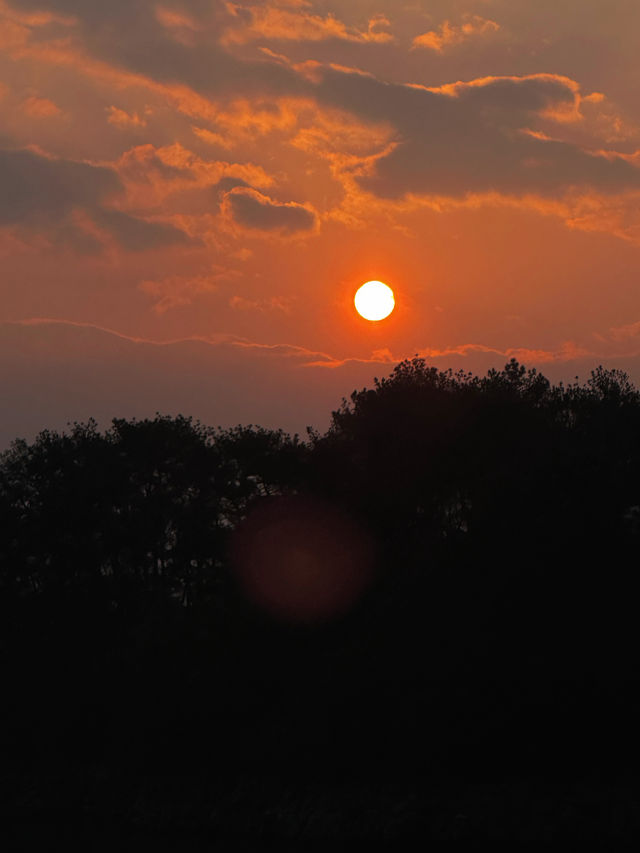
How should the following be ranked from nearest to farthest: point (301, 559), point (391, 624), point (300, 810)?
1. point (300, 810)
2. point (391, 624)
3. point (301, 559)

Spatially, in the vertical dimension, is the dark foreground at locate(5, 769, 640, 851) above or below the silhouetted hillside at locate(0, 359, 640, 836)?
below

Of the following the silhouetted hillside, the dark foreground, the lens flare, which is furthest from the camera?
the lens flare

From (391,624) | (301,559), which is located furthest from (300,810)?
(301,559)

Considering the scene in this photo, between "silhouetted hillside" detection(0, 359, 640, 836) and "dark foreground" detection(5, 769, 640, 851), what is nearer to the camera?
"dark foreground" detection(5, 769, 640, 851)

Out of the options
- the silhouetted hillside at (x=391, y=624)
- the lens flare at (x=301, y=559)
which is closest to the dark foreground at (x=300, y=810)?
the silhouetted hillside at (x=391, y=624)

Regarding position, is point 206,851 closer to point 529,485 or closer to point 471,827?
point 471,827

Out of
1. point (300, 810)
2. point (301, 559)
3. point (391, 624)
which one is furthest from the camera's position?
point (301, 559)

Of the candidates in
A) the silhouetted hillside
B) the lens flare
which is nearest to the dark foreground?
the silhouetted hillside

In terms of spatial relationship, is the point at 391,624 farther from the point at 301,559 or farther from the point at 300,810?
the point at 301,559

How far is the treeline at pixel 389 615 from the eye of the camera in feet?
124

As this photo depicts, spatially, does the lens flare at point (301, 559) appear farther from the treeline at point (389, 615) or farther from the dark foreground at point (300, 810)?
the dark foreground at point (300, 810)

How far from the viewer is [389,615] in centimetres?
4462

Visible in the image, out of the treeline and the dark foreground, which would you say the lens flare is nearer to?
the treeline

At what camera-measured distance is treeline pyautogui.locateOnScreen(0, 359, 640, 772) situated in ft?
124
